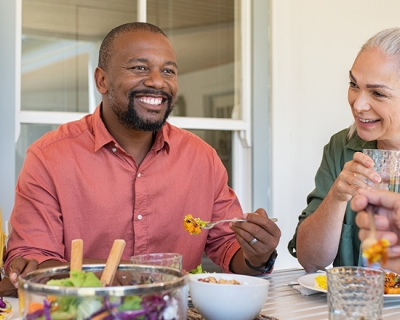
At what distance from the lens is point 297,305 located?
134 centimetres

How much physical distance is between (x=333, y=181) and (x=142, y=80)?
73 cm

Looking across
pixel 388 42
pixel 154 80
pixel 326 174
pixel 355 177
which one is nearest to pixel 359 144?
pixel 326 174

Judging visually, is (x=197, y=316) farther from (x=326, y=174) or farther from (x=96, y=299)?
(x=326, y=174)

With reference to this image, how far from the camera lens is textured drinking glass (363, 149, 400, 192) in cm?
136

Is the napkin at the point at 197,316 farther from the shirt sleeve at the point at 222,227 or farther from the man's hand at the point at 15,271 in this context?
the shirt sleeve at the point at 222,227

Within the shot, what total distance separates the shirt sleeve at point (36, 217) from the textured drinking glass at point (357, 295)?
2.95 ft

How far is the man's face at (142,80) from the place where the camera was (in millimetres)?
1949

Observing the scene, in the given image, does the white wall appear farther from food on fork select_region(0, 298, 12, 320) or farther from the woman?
food on fork select_region(0, 298, 12, 320)

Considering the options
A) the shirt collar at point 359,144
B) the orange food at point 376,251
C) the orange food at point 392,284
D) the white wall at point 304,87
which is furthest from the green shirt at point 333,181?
the orange food at point 376,251

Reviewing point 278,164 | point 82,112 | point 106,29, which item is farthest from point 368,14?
point 82,112

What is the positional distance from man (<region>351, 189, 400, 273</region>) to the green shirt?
3.10 ft

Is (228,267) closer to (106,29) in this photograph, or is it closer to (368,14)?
(106,29)

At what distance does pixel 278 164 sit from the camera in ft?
9.82

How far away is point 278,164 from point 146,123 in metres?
1.20
